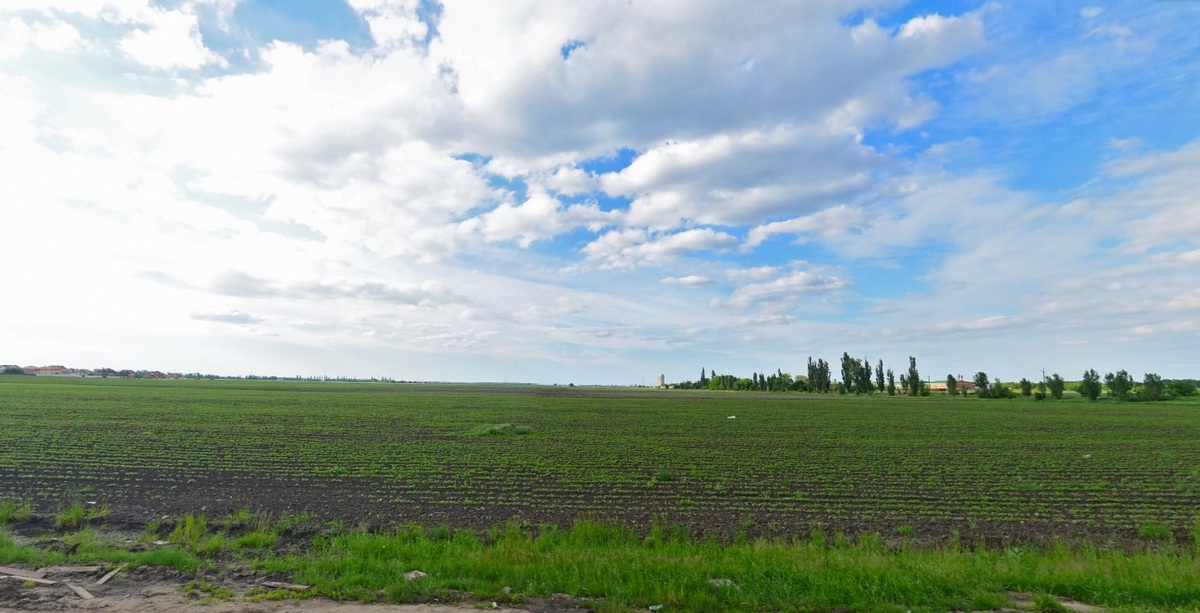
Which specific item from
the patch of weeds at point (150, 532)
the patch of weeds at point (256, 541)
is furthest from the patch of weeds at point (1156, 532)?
the patch of weeds at point (150, 532)

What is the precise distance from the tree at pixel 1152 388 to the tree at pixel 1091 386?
631cm

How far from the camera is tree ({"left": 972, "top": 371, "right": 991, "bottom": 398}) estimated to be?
126875mm

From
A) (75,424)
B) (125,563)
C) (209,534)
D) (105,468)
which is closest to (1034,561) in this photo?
(125,563)

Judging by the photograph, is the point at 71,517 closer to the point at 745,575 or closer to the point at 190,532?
the point at 190,532

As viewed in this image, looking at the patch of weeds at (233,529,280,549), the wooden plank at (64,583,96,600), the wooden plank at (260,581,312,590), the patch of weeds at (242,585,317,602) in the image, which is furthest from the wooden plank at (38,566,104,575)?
the patch of weeds at (242,585,317,602)

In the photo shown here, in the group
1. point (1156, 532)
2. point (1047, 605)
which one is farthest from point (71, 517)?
point (1156, 532)

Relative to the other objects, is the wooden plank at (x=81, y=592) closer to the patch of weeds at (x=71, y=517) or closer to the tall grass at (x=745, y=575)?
the tall grass at (x=745, y=575)

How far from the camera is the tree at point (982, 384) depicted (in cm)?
12688

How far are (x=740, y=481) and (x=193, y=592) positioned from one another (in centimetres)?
1505

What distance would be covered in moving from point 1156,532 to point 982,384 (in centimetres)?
14042

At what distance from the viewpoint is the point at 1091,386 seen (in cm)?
10506

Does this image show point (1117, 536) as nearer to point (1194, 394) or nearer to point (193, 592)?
point (193, 592)

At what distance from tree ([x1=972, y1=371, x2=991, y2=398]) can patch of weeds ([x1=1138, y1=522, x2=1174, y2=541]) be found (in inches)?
5440

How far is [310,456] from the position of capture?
22297mm
